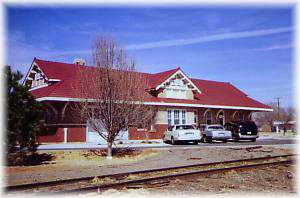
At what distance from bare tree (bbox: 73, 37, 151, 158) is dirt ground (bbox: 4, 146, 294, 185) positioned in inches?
56.3

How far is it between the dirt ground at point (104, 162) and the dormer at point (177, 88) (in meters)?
11.7

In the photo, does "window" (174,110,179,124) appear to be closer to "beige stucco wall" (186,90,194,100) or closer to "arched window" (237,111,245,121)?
"beige stucco wall" (186,90,194,100)

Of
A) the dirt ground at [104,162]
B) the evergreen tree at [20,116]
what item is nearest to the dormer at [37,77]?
the dirt ground at [104,162]

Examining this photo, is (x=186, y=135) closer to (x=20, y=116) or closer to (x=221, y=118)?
(x=221, y=118)

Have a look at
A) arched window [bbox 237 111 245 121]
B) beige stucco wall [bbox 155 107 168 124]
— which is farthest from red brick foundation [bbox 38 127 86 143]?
arched window [bbox 237 111 245 121]

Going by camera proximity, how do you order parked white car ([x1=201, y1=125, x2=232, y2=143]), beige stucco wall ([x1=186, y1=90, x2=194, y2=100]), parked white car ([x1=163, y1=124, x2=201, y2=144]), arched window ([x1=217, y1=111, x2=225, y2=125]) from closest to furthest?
parked white car ([x1=163, y1=124, x2=201, y2=144]) → parked white car ([x1=201, y1=125, x2=232, y2=143]) → beige stucco wall ([x1=186, y1=90, x2=194, y2=100]) → arched window ([x1=217, y1=111, x2=225, y2=125])

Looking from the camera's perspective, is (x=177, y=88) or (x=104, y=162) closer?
(x=104, y=162)

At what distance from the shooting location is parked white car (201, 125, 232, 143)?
83.3ft

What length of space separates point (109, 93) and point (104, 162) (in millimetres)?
3064

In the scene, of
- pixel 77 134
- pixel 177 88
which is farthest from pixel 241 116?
pixel 77 134

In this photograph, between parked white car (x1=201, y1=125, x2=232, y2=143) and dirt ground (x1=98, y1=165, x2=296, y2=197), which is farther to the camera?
parked white car (x1=201, y1=125, x2=232, y2=143)

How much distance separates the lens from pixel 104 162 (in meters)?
14.4

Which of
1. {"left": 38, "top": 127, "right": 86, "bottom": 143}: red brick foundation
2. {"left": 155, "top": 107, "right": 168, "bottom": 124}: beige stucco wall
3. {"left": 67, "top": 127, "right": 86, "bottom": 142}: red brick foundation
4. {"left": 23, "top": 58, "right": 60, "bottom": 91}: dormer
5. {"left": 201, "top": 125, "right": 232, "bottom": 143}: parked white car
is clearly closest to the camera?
{"left": 38, "top": 127, "right": 86, "bottom": 143}: red brick foundation

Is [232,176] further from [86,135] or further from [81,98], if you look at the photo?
[86,135]
